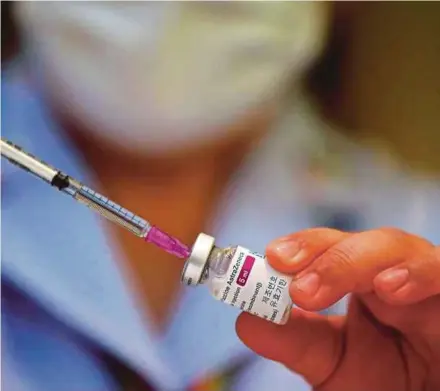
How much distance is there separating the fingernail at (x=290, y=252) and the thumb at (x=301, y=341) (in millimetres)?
94

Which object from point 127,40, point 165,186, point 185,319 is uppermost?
point 127,40

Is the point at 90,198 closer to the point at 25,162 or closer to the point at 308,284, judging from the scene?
the point at 25,162

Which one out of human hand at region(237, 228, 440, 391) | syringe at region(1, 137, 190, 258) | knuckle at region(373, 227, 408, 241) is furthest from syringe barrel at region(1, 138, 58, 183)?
knuckle at region(373, 227, 408, 241)

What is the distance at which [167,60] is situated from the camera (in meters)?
0.85

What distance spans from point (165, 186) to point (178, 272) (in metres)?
0.11

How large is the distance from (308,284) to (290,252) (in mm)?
40

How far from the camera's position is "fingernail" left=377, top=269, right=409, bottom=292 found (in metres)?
0.64

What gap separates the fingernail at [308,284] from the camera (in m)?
0.64

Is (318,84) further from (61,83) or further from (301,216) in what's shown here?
(61,83)

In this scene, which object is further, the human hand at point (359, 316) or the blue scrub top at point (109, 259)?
the blue scrub top at point (109, 259)

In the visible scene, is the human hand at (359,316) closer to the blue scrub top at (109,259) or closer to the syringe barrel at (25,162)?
the blue scrub top at (109,259)

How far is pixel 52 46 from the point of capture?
0.86 m

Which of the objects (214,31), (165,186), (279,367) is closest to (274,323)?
(279,367)

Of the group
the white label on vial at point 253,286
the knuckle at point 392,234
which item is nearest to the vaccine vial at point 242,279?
the white label on vial at point 253,286
